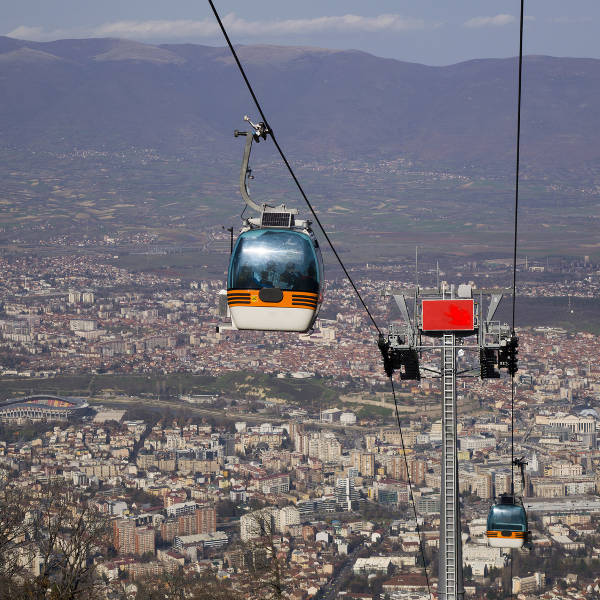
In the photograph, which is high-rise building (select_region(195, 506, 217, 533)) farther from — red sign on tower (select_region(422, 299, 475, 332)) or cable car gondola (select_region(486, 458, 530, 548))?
red sign on tower (select_region(422, 299, 475, 332))

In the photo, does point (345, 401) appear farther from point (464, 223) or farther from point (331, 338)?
point (464, 223)

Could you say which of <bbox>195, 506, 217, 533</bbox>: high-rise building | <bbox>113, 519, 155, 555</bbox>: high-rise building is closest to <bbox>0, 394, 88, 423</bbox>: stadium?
<bbox>195, 506, 217, 533</bbox>: high-rise building

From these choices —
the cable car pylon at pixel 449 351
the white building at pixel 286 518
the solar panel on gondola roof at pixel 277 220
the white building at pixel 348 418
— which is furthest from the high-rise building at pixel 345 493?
the solar panel on gondola roof at pixel 277 220

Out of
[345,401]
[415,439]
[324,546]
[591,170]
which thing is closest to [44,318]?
[345,401]

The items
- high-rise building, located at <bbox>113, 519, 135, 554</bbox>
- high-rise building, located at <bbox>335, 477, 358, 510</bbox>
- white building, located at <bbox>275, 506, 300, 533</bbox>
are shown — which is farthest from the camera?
high-rise building, located at <bbox>335, 477, 358, 510</bbox>

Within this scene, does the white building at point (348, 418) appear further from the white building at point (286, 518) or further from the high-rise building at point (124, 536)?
the high-rise building at point (124, 536)

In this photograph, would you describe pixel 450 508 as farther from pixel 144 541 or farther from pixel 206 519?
pixel 206 519

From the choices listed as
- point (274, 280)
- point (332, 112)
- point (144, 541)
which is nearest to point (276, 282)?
point (274, 280)
